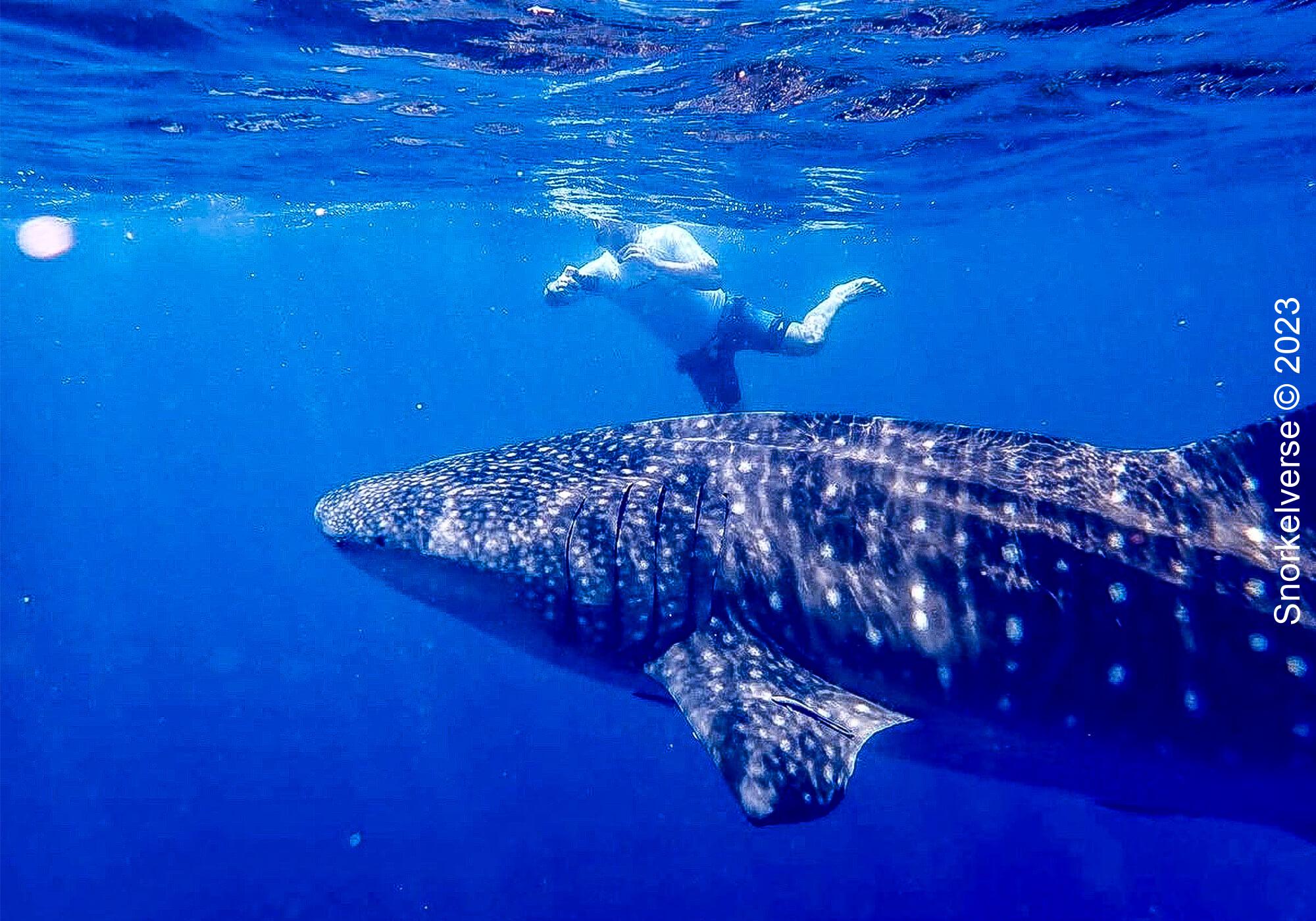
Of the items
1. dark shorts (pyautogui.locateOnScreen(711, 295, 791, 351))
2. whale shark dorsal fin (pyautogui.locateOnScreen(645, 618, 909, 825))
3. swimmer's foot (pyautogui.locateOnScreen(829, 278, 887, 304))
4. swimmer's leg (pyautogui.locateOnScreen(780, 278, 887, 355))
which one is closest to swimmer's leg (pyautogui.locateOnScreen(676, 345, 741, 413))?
dark shorts (pyautogui.locateOnScreen(711, 295, 791, 351))

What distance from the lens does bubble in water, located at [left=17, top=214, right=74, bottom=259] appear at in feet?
93.0

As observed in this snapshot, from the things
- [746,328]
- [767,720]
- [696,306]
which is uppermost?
[696,306]

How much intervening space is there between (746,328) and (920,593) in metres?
12.3

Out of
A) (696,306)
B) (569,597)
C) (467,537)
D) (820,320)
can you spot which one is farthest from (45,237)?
(569,597)

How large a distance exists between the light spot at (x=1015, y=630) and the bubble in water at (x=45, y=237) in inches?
1280

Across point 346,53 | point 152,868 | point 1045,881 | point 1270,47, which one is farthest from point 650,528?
point 152,868

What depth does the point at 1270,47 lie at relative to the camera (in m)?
12.9

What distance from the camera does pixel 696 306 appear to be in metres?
15.5

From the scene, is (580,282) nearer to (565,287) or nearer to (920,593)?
(565,287)

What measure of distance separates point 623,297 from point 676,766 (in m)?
8.72

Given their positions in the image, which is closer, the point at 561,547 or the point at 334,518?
the point at 561,547

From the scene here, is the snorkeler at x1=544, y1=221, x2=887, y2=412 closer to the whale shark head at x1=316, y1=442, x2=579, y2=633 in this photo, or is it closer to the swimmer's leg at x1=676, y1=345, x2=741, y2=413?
the swimmer's leg at x1=676, y1=345, x2=741, y2=413

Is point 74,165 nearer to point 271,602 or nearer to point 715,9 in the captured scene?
point 715,9

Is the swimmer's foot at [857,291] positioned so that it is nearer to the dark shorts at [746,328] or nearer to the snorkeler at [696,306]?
the snorkeler at [696,306]
